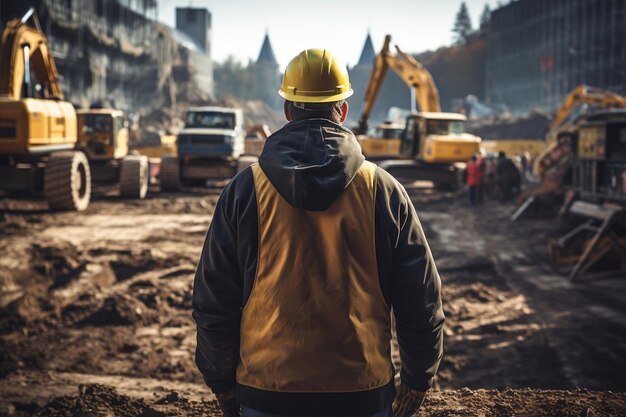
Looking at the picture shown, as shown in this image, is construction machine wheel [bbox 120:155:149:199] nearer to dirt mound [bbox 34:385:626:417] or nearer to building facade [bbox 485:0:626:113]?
dirt mound [bbox 34:385:626:417]

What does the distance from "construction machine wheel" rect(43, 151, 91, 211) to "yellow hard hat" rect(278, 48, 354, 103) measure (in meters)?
13.4

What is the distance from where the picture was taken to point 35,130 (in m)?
13.9

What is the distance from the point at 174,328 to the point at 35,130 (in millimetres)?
7682

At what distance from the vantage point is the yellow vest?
7.65ft

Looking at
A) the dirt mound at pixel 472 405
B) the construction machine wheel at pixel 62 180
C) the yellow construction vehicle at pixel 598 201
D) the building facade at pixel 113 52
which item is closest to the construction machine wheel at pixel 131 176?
the construction machine wheel at pixel 62 180

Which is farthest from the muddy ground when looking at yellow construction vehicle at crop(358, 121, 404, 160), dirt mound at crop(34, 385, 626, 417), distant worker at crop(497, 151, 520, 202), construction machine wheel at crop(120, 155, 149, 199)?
yellow construction vehicle at crop(358, 121, 404, 160)

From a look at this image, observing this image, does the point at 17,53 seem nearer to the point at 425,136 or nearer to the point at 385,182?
the point at 425,136

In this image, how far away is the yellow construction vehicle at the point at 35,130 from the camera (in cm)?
1359

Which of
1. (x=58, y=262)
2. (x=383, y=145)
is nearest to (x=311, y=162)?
(x=58, y=262)

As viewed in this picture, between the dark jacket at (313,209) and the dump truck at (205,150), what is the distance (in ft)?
61.0

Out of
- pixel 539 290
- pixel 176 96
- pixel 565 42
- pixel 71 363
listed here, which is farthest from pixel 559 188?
pixel 176 96

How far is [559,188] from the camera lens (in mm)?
18016

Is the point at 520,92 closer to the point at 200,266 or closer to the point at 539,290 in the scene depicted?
the point at 539,290

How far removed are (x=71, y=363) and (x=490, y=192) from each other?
Answer: 18203 millimetres
